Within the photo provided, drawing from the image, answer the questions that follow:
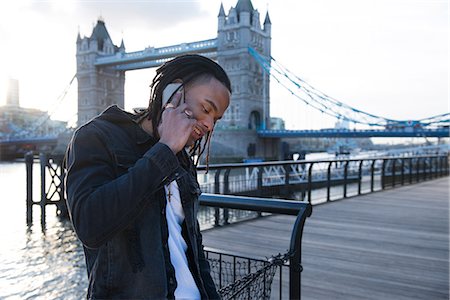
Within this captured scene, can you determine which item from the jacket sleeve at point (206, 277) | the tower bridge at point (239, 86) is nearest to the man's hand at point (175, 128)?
the jacket sleeve at point (206, 277)

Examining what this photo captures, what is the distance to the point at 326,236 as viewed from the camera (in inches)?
146

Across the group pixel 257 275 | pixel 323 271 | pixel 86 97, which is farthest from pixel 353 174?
pixel 86 97

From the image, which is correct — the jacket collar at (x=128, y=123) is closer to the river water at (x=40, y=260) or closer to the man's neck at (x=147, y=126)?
the man's neck at (x=147, y=126)

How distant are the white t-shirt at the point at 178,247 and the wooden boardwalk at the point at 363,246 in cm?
160

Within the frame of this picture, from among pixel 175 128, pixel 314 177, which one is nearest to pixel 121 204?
pixel 175 128

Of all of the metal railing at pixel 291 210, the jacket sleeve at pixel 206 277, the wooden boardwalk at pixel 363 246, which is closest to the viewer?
the jacket sleeve at pixel 206 277

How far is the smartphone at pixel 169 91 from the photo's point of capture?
84cm

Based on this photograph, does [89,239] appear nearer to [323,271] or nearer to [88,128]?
[88,128]

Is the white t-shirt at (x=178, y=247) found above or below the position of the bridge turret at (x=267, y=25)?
below

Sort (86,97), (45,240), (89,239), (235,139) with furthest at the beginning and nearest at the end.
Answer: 1. (86,97)
2. (235,139)
3. (45,240)
4. (89,239)

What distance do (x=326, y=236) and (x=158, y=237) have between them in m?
3.22

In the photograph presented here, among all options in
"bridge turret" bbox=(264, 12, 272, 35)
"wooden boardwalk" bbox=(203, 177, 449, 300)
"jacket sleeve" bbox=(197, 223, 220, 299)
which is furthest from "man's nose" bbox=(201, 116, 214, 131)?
"bridge turret" bbox=(264, 12, 272, 35)

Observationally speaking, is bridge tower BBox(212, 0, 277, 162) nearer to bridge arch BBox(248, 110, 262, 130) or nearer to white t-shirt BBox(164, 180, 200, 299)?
bridge arch BBox(248, 110, 262, 130)

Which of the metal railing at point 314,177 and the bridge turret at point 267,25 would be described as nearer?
the metal railing at point 314,177
